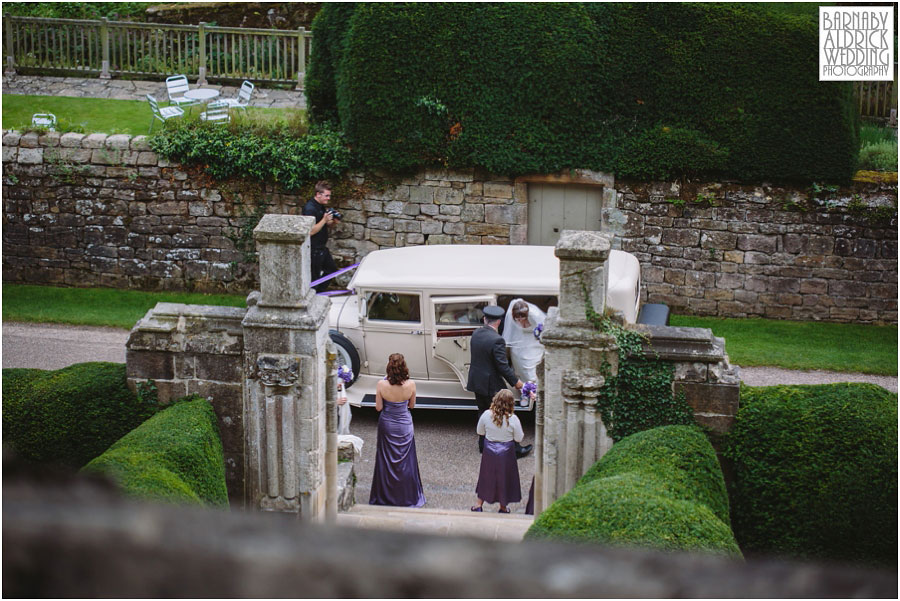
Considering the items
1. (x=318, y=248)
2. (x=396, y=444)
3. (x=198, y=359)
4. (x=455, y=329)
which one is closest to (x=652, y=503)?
(x=198, y=359)

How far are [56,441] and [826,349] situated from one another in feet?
33.1

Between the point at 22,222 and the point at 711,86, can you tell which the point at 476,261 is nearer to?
the point at 711,86

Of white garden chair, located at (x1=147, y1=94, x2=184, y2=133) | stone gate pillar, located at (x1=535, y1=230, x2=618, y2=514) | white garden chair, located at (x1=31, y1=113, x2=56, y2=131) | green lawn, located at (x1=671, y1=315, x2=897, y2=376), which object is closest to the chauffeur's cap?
stone gate pillar, located at (x1=535, y1=230, x2=618, y2=514)

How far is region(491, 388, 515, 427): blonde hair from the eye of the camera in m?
8.96

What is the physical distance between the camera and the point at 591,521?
513 cm

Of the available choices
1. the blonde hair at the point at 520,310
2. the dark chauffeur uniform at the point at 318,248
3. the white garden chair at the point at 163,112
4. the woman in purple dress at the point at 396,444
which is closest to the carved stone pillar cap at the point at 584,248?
the woman in purple dress at the point at 396,444

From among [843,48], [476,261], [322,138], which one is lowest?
[476,261]

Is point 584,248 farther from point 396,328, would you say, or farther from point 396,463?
point 396,328

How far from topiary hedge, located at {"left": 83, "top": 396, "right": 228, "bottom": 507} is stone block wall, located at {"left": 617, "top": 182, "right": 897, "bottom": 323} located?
28.9ft

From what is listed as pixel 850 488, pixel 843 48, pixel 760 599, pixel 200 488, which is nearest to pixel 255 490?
pixel 200 488

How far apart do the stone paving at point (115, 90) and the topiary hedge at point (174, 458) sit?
11377 millimetres

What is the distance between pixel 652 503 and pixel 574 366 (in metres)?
2.54

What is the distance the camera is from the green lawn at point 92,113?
1664 cm

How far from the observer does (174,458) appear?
6.72 metres
